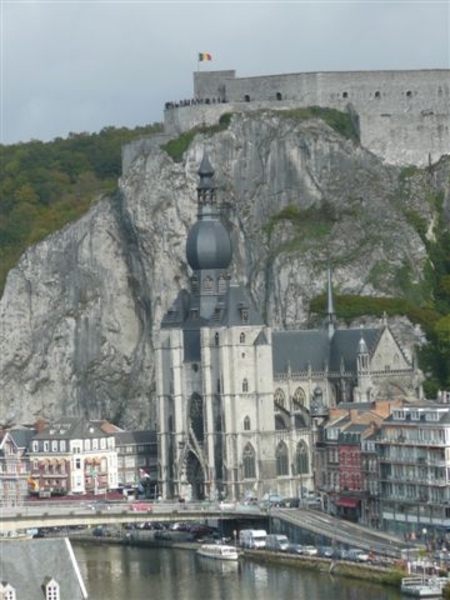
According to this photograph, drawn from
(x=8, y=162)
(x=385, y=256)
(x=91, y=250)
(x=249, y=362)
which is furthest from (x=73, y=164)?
(x=249, y=362)

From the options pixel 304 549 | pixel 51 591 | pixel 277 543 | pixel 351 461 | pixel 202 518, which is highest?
pixel 351 461

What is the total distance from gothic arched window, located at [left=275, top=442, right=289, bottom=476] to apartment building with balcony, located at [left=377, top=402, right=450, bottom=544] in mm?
14340

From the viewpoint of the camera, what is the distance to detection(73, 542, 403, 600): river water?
111500 mm

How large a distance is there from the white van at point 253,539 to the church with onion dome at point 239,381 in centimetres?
1153

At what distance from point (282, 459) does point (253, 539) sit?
1542 cm

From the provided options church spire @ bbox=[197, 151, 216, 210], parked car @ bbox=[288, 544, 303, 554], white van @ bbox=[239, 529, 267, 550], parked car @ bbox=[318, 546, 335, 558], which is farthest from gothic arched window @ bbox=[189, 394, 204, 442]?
parked car @ bbox=[318, 546, 335, 558]

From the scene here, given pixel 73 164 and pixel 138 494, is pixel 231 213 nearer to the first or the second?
pixel 138 494

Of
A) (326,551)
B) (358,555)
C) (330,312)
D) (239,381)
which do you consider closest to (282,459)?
(239,381)

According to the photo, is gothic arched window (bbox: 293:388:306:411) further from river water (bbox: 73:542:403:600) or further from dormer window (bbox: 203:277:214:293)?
river water (bbox: 73:542:403:600)

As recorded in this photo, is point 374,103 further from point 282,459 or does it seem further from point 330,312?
point 282,459

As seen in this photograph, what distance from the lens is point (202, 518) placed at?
131500mm

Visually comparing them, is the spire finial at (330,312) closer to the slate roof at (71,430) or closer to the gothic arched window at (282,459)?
the gothic arched window at (282,459)

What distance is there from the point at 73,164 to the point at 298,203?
39542mm

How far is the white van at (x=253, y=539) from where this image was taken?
124812 mm
